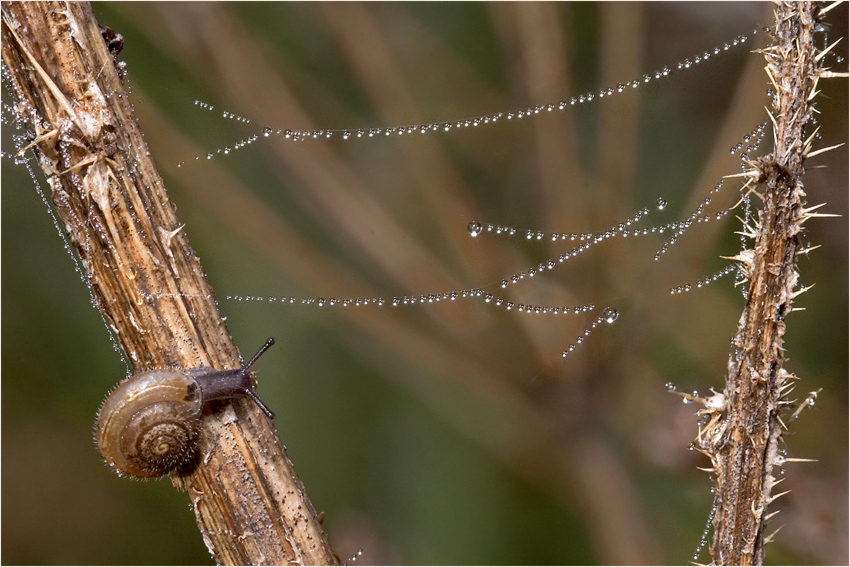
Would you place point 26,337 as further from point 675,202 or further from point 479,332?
point 675,202

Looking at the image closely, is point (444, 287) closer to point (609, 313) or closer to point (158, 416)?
point (609, 313)

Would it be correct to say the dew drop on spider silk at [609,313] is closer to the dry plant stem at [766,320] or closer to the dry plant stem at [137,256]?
the dry plant stem at [766,320]

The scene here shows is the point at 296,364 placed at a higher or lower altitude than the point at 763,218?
higher

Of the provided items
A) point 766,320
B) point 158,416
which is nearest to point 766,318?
point 766,320

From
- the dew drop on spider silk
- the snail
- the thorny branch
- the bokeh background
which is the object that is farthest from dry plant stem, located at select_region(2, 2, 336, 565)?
the dew drop on spider silk

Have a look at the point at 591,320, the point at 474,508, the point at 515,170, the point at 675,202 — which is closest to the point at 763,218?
the point at 675,202

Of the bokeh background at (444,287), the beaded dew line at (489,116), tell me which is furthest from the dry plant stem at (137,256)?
the bokeh background at (444,287)
